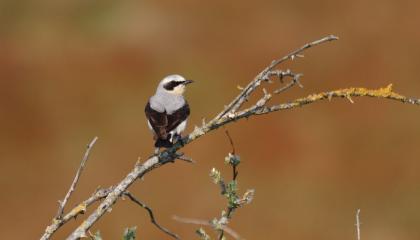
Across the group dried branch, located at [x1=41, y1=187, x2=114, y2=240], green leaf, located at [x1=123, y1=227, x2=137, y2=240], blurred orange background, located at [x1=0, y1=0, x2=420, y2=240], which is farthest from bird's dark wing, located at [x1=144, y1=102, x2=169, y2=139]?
blurred orange background, located at [x1=0, y1=0, x2=420, y2=240]

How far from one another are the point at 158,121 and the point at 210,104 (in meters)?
16.3

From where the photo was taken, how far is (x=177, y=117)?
8.88 metres

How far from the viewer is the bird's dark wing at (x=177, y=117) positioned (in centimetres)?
855

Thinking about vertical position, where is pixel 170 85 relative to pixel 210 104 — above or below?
below

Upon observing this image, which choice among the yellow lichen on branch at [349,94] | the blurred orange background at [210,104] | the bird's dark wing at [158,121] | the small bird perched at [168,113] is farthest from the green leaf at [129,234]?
the blurred orange background at [210,104]

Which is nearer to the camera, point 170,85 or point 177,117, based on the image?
point 177,117

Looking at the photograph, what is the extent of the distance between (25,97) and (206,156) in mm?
5166

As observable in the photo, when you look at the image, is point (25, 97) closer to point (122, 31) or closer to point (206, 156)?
point (122, 31)

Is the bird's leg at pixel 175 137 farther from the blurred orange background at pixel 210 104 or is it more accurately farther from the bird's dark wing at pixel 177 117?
the blurred orange background at pixel 210 104

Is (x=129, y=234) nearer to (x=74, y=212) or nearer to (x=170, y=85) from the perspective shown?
(x=74, y=212)

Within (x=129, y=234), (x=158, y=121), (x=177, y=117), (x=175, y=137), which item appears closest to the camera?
(x=129, y=234)

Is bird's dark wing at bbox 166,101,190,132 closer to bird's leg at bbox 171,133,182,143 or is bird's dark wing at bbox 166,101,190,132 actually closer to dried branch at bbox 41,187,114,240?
bird's leg at bbox 171,133,182,143

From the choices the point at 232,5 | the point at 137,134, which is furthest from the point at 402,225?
the point at 232,5

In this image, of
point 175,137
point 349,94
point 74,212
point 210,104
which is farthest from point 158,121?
point 210,104
